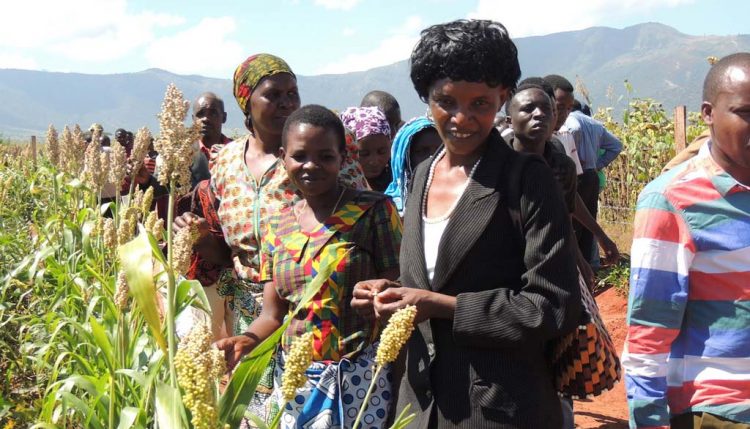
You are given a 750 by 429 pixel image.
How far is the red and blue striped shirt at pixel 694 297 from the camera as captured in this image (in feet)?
7.13

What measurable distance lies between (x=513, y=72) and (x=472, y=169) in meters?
0.28

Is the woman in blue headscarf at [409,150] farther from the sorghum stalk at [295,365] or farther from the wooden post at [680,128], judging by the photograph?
the wooden post at [680,128]

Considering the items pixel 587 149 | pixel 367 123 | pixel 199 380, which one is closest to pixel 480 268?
pixel 199 380

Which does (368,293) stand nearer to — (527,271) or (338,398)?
(527,271)

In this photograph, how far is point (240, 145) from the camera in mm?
3545

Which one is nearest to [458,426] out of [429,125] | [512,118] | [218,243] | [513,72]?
[513,72]

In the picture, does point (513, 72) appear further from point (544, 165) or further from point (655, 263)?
point (655, 263)

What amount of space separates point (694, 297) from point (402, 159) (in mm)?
2035

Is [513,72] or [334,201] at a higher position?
[513,72]

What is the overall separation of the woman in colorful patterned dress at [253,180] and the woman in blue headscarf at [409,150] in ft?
2.48

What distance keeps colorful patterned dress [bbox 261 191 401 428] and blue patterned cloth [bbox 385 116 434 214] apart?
1.21 meters

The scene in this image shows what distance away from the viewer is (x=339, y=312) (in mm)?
2711

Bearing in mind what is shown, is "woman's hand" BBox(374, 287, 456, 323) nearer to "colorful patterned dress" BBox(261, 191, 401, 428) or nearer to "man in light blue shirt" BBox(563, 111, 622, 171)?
"colorful patterned dress" BBox(261, 191, 401, 428)

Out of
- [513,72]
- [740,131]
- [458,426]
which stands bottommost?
[458,426]
